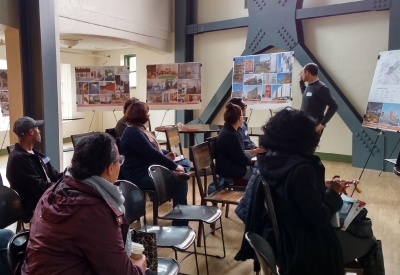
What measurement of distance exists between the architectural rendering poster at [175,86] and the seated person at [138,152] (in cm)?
352

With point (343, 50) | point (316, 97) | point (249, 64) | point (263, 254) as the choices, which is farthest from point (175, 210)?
point (343, 50)

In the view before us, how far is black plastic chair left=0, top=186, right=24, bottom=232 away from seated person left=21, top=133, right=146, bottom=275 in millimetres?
902

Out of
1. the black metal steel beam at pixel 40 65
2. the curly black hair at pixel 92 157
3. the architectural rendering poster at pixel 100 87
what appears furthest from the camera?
the architectural rendering poster at pixel 100 87

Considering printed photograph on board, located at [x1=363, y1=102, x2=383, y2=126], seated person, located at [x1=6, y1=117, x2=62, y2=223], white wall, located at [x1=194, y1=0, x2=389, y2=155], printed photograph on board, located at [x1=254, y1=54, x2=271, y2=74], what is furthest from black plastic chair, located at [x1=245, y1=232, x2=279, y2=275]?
white wall, located at [x1=194, y1=0, x2=389, y2=155]

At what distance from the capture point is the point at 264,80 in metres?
6.16

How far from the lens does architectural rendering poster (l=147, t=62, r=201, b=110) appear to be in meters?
6.50

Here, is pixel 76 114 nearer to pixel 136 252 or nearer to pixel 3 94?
pixel 3 94

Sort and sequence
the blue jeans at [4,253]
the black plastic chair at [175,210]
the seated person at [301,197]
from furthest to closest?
the black plastic chair at [175,210] → the seated person at [301,197] → the blue jeans at [4,253]

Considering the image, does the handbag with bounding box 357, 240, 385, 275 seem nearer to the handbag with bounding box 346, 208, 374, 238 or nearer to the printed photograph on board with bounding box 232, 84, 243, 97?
the handbag with bounding box 346, 208, 374, 238

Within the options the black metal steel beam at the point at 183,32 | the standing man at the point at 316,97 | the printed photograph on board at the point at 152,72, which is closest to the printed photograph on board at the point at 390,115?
the standing man at the point at 316,97

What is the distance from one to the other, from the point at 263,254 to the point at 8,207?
1.48 meters

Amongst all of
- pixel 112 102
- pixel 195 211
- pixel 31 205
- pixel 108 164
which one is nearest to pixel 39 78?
pixel 112 102

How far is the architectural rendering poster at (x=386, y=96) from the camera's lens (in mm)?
4262

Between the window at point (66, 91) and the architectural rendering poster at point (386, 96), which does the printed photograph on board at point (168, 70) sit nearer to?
the architectural rendering poster at point (386, 96)
